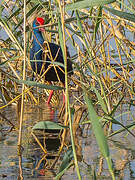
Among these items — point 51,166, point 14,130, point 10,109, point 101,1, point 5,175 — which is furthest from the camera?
point 10,109

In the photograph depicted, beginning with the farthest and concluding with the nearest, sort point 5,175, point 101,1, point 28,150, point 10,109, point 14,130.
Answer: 1. point 10,109
2. point 14,130
3. point 28,150
4. point 5,175
5. point 101,1

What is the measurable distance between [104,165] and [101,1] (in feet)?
2.95

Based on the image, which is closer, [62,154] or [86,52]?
[62,154]

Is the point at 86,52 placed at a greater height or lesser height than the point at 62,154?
greater

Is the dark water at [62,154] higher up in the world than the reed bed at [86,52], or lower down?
lower down

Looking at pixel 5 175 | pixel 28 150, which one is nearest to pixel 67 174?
pixel 5 175

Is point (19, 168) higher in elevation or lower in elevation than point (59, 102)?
lower

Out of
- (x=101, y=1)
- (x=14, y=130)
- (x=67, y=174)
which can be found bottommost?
(x=67, y=174)

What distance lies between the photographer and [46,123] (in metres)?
2.06

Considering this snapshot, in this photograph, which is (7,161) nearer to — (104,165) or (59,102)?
(104,165)

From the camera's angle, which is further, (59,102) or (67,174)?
(59,102)

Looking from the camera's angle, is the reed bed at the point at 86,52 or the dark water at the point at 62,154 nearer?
the reed bed at the point at 86,52

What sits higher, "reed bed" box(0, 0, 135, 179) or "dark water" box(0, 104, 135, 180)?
"reed bed" box(0, 0, 135, 179)

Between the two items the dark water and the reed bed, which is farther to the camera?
the dark water
